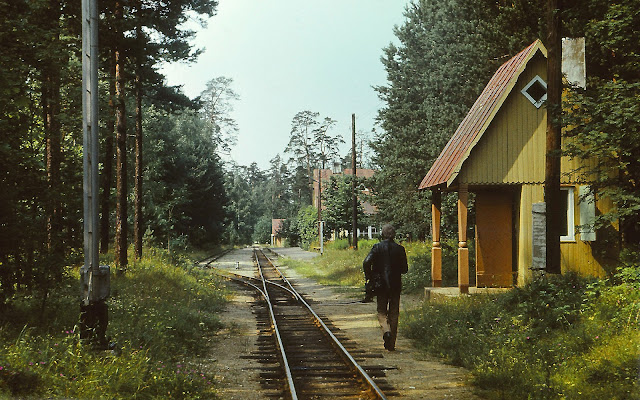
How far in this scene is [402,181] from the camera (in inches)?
1533

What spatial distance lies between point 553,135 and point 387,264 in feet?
15.8

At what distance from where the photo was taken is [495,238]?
19375mm

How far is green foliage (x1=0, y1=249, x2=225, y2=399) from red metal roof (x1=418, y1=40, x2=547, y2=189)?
7.45 metres

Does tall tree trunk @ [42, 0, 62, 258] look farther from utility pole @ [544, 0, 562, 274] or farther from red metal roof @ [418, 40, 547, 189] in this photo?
red metal roof @ [418, 40, 547, 189]

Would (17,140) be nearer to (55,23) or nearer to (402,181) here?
(55,23)

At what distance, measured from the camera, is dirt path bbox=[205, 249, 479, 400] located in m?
8.65

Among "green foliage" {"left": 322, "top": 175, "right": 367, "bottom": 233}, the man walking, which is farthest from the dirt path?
"green foliage" {"left": 322, "top": 175, "right": 367, "bottom": 233}

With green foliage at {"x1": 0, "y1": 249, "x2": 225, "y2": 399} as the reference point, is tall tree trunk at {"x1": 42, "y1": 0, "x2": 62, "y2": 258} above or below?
above

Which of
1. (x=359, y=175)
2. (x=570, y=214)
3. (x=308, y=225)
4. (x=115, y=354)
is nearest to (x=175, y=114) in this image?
(x=570, y=214)

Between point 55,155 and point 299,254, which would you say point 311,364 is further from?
point 299,254

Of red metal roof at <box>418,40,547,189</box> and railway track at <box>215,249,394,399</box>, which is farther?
red metal roof at <box>418,40,547,189</box>

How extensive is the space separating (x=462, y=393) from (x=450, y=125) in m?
28.3

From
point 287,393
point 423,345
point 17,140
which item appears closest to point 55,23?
point 17,140

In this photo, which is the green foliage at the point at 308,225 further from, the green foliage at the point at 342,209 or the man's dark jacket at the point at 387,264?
the man's dark jacket at the point at 387,264
